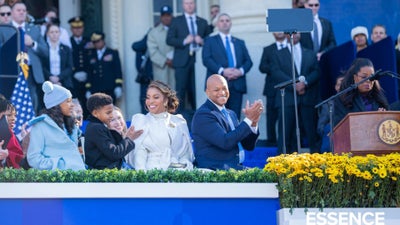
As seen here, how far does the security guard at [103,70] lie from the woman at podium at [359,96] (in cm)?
593

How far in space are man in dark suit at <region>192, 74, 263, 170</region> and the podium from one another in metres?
1.26

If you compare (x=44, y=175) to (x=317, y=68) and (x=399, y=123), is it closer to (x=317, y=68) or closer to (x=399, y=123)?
(x=399, y=123)

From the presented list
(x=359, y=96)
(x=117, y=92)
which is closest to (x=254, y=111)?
(x=359, y=96)

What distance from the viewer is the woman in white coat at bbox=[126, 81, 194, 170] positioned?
1348 centimetres

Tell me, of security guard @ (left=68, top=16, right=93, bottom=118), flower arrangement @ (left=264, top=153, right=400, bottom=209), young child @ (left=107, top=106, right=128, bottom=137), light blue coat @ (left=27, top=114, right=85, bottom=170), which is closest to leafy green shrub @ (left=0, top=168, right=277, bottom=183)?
flower arrangement @ (left=264, top=153, right=400, bottom=209)

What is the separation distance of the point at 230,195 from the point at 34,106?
681 centimetres

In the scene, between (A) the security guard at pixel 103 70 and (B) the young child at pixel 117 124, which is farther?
(A) the security guard at pixel 103 70

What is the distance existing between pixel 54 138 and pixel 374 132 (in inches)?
117

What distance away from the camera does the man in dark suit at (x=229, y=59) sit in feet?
58.9

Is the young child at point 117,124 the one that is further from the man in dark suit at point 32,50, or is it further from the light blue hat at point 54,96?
the man in dark suit at point 32,50

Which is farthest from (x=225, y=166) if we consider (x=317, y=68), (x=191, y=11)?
(x=191, y=11)

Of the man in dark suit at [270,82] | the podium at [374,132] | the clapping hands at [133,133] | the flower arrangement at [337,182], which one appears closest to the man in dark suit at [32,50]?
the man in dark suit at [270,82]

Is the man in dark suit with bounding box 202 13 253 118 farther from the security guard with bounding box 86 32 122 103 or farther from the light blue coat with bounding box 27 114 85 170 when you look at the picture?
the light blue coat with bounding box 27 114 85 170

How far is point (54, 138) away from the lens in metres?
12.9
